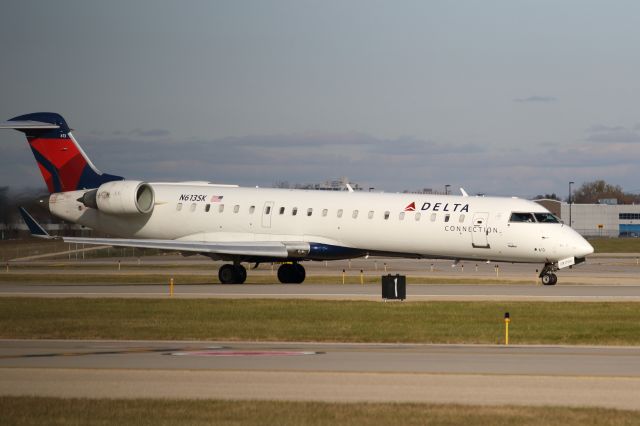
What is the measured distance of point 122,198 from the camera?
4856 centimetres

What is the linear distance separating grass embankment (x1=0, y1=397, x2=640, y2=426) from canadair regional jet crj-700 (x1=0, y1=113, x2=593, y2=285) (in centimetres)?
2813

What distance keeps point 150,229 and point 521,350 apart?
30143 millimetres

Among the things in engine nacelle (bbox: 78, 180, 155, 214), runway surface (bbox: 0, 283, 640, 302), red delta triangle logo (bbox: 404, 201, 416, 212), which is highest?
engine nacelle (bbox: 78, 180, 155, 214)

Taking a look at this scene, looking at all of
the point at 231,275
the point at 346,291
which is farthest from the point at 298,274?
the point at 346,291

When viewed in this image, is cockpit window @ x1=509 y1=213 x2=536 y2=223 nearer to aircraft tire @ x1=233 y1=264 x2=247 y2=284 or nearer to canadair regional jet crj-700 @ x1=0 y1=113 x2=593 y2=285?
canadair regional jet crj-700 @ x1=0 y1=113 x2=593 y2=285

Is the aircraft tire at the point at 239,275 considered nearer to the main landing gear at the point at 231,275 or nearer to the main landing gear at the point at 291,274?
the main landing gear at the point at 231,275

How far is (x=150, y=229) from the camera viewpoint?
163 feet

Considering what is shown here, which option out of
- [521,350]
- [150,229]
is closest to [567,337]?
[521,350]

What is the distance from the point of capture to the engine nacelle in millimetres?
48625

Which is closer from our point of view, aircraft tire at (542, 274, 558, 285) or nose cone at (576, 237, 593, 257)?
nose cone at (576, 237, 593, 257)

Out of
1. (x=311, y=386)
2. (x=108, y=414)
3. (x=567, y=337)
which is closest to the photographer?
(x=108, y=414)

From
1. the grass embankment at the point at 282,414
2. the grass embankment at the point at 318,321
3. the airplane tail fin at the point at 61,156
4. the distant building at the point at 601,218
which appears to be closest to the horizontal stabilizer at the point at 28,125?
the airplane tail fin at the point at 61,156

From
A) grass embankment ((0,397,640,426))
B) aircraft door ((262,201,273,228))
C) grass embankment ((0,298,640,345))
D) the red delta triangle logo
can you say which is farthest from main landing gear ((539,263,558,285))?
grass embankment ((0,397,640,426))

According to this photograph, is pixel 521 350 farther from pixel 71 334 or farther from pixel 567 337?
pixel 71 334
